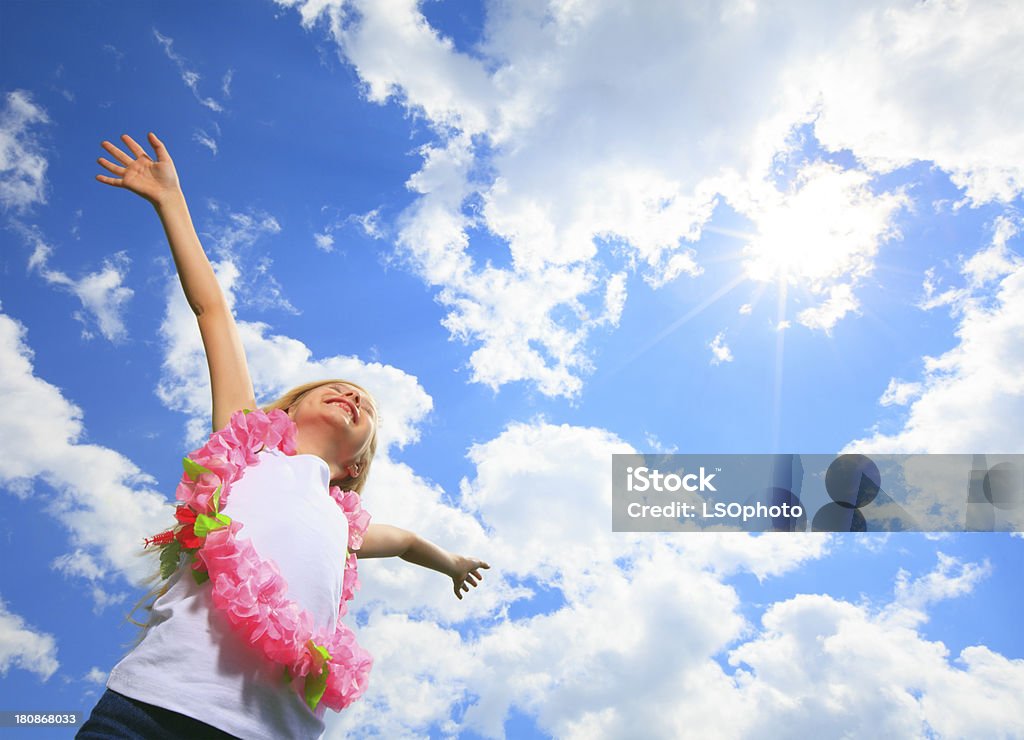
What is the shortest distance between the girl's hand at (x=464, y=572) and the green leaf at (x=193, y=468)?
74.8 inches

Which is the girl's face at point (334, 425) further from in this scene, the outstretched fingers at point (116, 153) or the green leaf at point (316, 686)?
the outstretched fingers at point (116, 153)

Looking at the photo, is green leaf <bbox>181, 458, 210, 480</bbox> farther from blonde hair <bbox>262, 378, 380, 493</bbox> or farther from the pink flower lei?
blonde hair <bbox>262, 378, 380, 493</bbox>

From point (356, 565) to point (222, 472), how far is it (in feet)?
3.40

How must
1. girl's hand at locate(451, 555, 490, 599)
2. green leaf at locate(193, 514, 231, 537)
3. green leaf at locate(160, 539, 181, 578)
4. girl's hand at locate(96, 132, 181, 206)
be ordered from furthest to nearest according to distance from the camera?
girl's hand at locate(451, 555, 490, 599) < girl's hand at locate(96, 132, 181, 206) < green leaf at locate(160, 539, 181, 578) < green leaf at locate(193, 514, 231, 537)

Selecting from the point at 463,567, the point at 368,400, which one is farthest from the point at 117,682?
the point at 463,567

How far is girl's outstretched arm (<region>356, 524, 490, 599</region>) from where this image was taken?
152 inches

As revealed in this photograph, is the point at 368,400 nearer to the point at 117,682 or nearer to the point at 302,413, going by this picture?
the point at 302,413

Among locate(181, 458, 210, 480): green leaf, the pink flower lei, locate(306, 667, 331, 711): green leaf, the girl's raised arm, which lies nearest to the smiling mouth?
the pink flower lei

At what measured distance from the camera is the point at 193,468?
2.77 metres

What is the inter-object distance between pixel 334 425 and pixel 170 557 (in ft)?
2.89

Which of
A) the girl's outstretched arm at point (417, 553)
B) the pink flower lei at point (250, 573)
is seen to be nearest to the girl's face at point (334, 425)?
Result: the pink flower lei at point (250, 573)

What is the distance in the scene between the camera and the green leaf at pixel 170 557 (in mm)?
2826

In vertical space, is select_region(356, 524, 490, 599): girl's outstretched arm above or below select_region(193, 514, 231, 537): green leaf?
above

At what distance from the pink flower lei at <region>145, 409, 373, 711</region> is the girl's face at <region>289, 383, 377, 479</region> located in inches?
6.6
